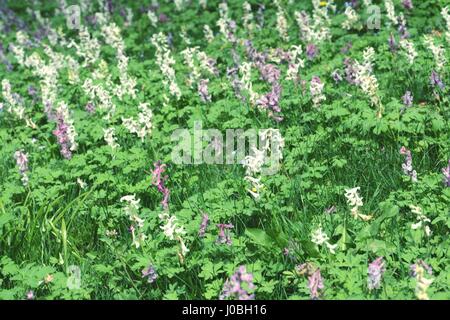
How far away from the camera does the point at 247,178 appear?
4.12 meters

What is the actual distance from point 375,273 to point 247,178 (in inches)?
45.9

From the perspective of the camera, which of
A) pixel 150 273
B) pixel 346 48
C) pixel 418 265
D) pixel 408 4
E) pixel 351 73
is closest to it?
pixel 418 265

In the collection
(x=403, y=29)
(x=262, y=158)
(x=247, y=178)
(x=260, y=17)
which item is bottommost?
(x=247, y=178)

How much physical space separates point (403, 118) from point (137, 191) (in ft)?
6.87

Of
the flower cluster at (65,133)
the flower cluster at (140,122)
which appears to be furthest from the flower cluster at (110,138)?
the flower cluster at (65,133)

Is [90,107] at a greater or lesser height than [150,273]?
greater

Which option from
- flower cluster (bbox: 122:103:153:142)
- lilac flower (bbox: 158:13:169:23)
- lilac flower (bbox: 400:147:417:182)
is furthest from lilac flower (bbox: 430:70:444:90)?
lilac flower (bbox: 158:13:169:23)

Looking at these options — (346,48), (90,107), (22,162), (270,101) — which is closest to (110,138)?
(22,162)

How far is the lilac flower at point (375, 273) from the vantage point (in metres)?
3.23

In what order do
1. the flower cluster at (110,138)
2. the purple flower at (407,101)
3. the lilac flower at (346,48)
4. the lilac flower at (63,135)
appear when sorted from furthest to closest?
the lilac flower at (346,48)
the lilac flower at (63,135)
the flower cluster at (110,138)
the purple flower at (407,101)

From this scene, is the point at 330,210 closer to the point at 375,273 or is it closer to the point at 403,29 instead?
the point at 375,273

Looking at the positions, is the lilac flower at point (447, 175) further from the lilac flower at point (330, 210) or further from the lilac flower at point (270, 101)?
the lilac flower at point (270, 101)

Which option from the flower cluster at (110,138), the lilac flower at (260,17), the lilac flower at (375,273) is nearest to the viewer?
the lilac flower at (375,273)

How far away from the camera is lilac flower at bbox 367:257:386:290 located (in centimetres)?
323
